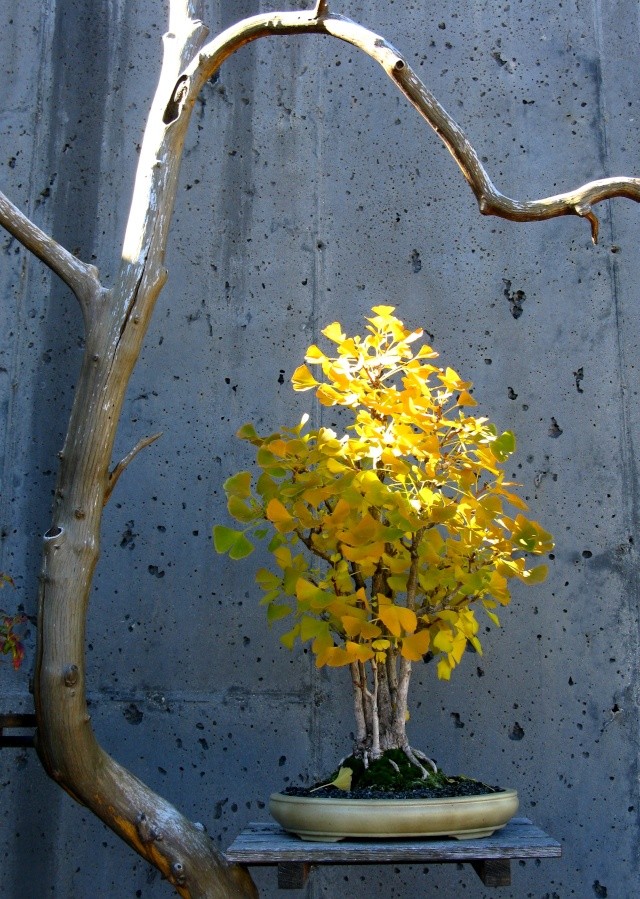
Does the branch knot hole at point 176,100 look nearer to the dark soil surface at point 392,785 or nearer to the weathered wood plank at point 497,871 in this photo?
the dark soil surface at point 392,785

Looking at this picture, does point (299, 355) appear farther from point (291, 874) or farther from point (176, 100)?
point (291, 874)

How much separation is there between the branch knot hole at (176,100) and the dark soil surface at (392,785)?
45.3 inches

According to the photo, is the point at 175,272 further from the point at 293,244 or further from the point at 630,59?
the point at 630,59

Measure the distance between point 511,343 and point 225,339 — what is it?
0.66m

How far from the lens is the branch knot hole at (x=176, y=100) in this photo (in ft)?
5.89

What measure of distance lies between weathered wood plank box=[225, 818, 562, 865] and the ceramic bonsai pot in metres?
0.02

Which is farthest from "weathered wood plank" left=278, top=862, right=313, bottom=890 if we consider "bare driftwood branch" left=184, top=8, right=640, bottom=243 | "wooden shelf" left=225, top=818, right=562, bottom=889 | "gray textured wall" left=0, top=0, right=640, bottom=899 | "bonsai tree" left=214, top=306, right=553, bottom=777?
"bare driftwood branch" left=184, top=8, right=640, bottom=243

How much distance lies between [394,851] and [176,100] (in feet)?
4.23

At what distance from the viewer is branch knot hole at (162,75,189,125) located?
70.7 inches

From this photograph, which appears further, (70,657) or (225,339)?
(225,339)

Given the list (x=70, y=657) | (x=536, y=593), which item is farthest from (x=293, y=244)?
(x=70, y=657)

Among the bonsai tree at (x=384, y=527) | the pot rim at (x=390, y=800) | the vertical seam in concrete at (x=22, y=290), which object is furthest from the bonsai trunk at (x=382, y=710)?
the vertical seam in concrete at (x=22, y=290)

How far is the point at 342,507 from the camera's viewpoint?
1.58 m

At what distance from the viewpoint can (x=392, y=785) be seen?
1565 mm
